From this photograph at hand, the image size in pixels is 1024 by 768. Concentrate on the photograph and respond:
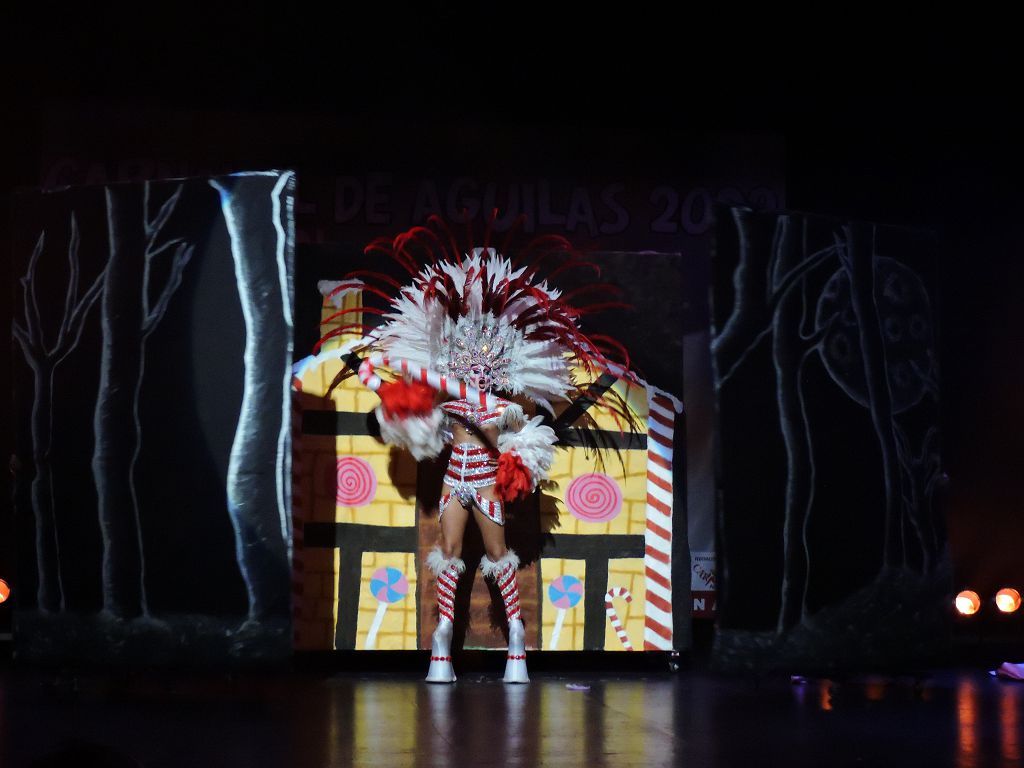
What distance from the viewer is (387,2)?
553 centimetres

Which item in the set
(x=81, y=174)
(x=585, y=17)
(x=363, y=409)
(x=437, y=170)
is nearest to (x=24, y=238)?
(x=81, y=174)

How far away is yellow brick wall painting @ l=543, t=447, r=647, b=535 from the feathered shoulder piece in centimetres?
32

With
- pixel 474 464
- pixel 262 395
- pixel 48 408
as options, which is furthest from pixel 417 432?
pixel 48 408

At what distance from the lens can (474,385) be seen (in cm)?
517

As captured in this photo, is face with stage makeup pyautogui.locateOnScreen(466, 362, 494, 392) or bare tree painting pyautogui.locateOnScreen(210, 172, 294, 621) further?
face with stage makeup pyautogui.locateOnScreen(466, 362, 494, 392)

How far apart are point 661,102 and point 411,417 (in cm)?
203

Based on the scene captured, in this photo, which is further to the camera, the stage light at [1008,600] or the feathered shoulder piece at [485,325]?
the stage light at [1008,600]

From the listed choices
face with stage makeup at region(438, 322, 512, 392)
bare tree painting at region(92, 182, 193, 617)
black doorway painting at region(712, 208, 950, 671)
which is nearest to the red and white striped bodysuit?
face with stage makeup at region(438, 322, 512, 392)

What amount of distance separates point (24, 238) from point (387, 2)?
1.85 meters

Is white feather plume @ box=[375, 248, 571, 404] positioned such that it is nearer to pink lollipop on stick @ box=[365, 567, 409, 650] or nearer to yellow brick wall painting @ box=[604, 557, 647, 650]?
yellow brick wall painting @ box=[604, 557, 647, 650]

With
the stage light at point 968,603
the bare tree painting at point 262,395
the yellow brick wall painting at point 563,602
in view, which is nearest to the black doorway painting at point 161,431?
the bare tree painting at point 262,395

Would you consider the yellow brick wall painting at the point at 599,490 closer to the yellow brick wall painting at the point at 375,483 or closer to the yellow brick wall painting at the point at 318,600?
the yellow brick wall painting at the point at 375,483

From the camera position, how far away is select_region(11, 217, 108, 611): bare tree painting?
4.85 meters

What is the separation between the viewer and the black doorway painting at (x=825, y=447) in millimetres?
4805
